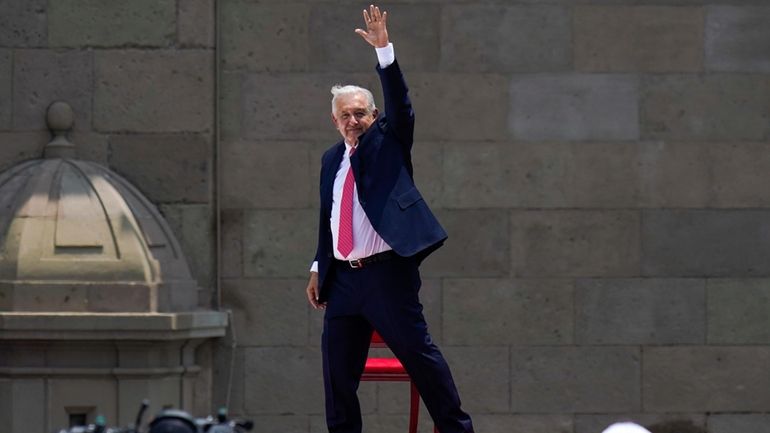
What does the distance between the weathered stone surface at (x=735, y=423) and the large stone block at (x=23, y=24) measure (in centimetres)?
432

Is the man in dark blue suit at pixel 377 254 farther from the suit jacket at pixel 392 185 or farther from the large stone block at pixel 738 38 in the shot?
the large stone block at pixel 738 38

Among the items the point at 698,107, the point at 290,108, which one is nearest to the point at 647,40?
the point at 698,107

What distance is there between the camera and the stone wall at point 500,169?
10406mm

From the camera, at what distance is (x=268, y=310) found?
1045 cm

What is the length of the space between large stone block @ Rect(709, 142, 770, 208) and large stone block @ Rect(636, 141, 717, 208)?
45 millimetres

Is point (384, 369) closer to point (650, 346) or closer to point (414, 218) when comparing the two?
point (414, 218)

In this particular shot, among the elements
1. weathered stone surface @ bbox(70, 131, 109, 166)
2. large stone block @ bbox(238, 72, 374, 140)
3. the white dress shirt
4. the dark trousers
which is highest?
large stone block @ bbox(238, 72, 374, 140)

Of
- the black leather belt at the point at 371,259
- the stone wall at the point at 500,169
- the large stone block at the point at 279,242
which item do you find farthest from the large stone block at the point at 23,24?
the black leather belt at the point at 371,259

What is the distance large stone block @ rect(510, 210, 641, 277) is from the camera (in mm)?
10500

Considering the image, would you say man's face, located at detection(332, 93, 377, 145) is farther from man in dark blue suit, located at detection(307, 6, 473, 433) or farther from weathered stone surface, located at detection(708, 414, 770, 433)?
weathered stone surface, located at detection(708, 414, 770, 433)

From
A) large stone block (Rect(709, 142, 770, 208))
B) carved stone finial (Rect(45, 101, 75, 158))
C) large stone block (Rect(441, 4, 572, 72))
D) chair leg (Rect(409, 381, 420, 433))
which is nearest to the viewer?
chair leg (Rect(409, 381, 420, 433))

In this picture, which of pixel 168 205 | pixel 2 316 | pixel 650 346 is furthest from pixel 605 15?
pixel 2 316

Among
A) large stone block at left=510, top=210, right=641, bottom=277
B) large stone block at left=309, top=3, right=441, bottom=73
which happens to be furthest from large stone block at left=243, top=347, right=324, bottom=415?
large stone block at left=309, top=3, right=441, bottom=73

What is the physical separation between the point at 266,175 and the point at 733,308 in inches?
108
